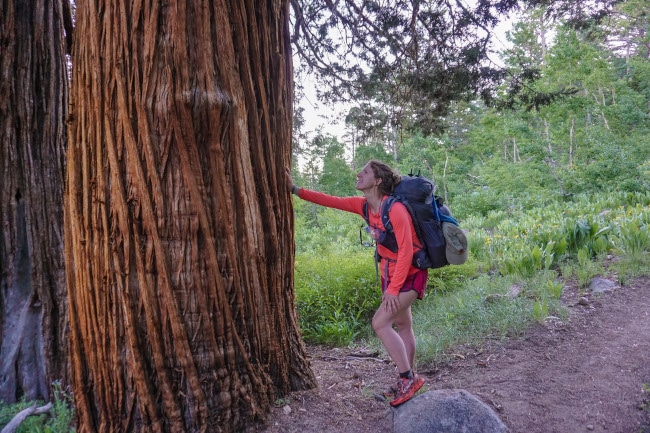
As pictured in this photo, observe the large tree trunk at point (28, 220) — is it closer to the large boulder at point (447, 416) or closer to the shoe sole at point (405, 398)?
the shoe sole at point (405, 398)

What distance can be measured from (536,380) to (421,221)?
63.7 inches

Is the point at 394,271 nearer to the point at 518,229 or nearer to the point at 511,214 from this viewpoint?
the point at 518,229

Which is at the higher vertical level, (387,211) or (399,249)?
(387,211)

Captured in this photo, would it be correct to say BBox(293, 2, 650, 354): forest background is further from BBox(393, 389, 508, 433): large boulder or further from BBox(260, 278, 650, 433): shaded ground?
BBox(393, 389, 508, 433): large boulder

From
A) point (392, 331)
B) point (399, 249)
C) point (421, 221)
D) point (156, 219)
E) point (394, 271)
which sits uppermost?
point (156, 219)

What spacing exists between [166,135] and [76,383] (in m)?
1.43

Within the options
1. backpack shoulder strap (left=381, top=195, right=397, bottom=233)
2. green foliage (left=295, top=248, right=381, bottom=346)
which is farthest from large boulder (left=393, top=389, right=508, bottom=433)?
green foliage (left=295, top=248, right=381, bottom=346)

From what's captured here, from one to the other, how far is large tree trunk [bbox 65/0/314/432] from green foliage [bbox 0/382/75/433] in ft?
1.82

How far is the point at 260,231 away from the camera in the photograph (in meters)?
2.81

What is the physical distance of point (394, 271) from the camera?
309 centimetres

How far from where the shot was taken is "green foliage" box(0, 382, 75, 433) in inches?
114

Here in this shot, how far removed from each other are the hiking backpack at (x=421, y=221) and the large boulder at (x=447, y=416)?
0.85m

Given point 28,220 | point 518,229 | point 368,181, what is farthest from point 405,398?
point 518,229

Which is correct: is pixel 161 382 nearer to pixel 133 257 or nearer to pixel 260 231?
pixel 133 257
